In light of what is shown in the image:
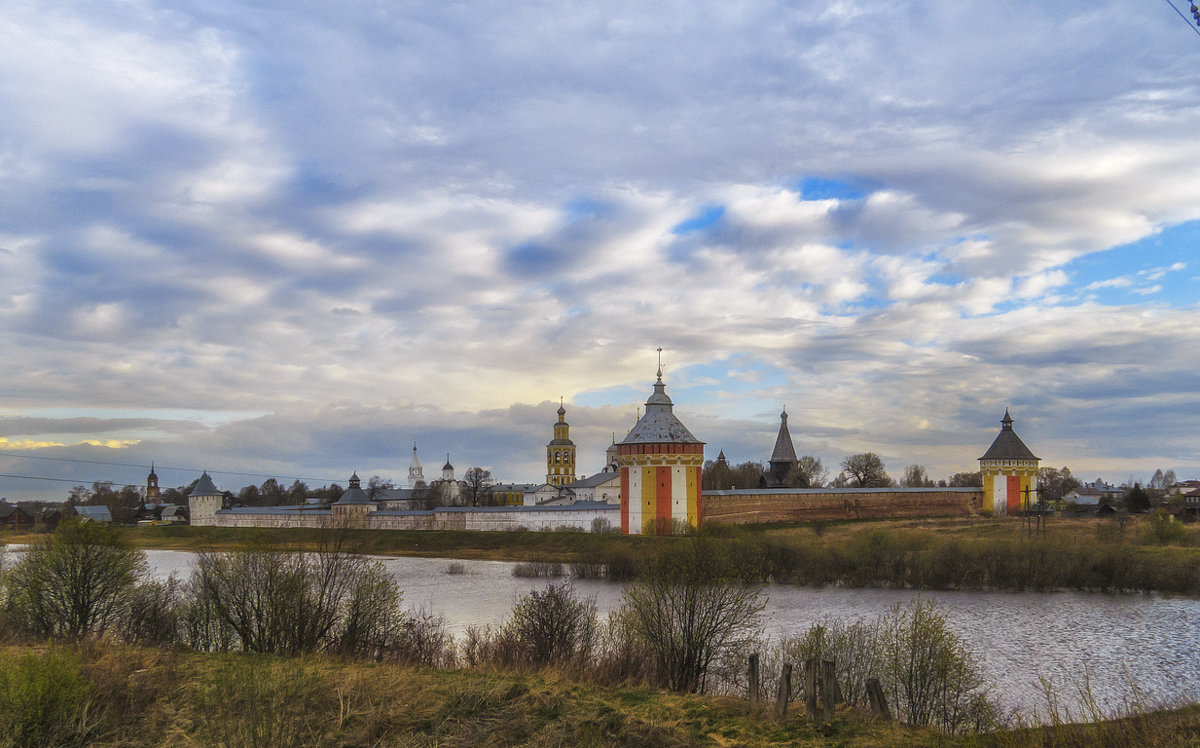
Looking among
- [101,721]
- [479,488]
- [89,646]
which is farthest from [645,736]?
[479,488]

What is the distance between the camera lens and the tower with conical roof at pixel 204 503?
55688 millimetres

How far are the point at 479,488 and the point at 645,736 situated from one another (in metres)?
63.7

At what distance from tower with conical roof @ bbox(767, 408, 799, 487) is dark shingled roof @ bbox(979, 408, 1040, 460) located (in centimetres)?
1171

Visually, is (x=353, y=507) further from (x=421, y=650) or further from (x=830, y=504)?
(x=421, y=650)

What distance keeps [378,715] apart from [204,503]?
54.2 metres

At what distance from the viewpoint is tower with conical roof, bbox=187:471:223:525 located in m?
55.7

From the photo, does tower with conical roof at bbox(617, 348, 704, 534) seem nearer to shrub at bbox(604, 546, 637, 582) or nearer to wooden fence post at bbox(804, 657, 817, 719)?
shrub at bbox(604, 546, 637, 582)

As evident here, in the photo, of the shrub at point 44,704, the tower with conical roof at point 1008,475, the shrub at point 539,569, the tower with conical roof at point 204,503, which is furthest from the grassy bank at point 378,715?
the tower with conical roof at point 204,503

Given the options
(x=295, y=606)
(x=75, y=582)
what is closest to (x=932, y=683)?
(x=295, y=606)

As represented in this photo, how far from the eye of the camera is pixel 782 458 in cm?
5122

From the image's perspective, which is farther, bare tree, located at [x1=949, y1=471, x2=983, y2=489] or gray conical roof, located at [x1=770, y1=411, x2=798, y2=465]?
bare tree, located at [x1=949, y1=471, x2=983, y2=489]

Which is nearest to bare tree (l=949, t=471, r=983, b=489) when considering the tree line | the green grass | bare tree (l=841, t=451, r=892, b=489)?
bare tree (l=841, t=451, r=892, b=489)

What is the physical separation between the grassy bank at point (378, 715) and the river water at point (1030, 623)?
437 cm

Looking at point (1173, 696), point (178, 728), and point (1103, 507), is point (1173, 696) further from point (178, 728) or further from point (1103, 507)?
point (1103, 507)
